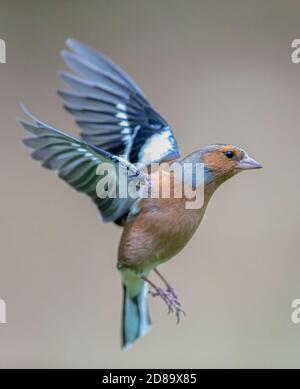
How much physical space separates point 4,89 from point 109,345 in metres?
0.52

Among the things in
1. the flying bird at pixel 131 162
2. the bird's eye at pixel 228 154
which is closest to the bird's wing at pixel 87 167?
the flying bird at pixel 131 162

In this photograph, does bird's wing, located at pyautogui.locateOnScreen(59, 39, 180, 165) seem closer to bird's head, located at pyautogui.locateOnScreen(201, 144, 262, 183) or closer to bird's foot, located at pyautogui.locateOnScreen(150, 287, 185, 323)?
bird's head, located at pyautogui.locateOnScreen(201, 144, 262, 183)

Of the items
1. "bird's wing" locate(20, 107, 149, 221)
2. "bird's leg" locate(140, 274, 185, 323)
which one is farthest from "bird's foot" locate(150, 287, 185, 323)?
"bird's wing" locate(20, 107, 149, 221)

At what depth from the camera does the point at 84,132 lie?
0.89 metres

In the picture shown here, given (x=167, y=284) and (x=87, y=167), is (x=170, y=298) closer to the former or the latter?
(x=167, y=284)

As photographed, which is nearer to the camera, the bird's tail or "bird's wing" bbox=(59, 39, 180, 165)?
"bird's wing" bbox=(59, 39, 180, 165)

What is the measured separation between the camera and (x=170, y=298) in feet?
3.33

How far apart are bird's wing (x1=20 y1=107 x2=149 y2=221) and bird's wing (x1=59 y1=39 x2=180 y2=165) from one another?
7cm

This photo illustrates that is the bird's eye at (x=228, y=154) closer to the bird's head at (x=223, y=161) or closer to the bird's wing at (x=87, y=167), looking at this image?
the bird's head at (x=223, y=161)

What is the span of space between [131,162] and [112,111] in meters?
0.09

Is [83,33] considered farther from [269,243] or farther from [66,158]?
[269,243]

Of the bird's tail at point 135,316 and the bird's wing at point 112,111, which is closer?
the bird's wing at point 112,111

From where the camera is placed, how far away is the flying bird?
0.83m

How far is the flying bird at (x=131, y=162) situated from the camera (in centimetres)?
83
